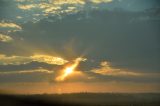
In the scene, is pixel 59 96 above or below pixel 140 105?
above

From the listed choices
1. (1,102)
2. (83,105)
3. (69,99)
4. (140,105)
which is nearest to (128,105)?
(140,105)

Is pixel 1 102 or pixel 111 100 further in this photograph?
pixel 111 100

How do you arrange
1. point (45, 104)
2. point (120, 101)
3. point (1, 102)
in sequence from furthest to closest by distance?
point (120, 101), point (45, 104), point (1, 102)

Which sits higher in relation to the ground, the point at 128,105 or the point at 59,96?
the point at 59,96

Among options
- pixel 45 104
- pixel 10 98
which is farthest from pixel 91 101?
pixel 10 98

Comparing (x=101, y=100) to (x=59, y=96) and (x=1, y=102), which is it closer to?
(x=59, y=96)

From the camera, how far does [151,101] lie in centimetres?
15512

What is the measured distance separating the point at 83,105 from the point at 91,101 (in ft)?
50.3

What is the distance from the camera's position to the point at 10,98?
151500mm

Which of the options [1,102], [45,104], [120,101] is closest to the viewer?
[1,102]

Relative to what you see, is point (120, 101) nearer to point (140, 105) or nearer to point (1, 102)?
point (140, 105)

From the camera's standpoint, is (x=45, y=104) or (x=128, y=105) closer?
(x=128, y=105)

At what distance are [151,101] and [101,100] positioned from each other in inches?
718

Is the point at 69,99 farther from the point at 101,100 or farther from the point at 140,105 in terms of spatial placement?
the point at 140,105
